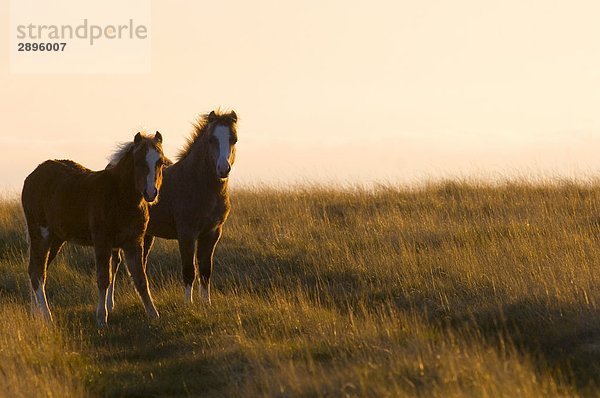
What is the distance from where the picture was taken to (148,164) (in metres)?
10.4

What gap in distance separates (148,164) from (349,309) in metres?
2.57

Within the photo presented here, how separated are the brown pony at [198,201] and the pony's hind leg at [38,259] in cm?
127

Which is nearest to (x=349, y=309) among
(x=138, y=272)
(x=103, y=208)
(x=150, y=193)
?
(x=150, y=193)

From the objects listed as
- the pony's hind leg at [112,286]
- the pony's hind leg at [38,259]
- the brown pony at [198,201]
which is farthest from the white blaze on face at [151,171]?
the pony's hind leg at [38,259]

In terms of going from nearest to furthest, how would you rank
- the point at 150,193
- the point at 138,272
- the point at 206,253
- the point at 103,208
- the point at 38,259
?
the point at 150,193 → the point at 103,208 → the point at 138,272 → the point at 38,259 → the point at 206,253

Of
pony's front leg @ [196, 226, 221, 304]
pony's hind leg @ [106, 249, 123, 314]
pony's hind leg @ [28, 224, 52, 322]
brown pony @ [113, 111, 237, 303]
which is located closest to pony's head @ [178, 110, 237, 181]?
brown pony @ [113, 111, 237, 303]

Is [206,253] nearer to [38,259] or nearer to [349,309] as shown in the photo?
[38,259]

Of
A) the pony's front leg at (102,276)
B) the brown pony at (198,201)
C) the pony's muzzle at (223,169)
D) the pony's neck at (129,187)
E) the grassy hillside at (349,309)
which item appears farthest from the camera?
the brown pony at (198,201)

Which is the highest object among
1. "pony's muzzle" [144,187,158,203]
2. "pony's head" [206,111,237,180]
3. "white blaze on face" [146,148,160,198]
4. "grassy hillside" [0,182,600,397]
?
"pony's head" [206,111,237,180]

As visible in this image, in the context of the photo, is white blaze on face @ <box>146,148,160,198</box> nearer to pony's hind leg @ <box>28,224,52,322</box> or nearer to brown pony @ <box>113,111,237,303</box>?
brown pony @ <box>113,111,237,303</box>

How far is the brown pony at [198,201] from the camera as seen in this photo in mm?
11852

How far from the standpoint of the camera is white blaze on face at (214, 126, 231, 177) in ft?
37.4

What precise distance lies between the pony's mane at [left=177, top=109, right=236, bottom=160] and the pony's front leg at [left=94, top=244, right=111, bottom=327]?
201 cm

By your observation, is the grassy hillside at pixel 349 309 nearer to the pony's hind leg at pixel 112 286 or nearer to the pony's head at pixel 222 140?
the pony's hind leg at pixel 112 286
